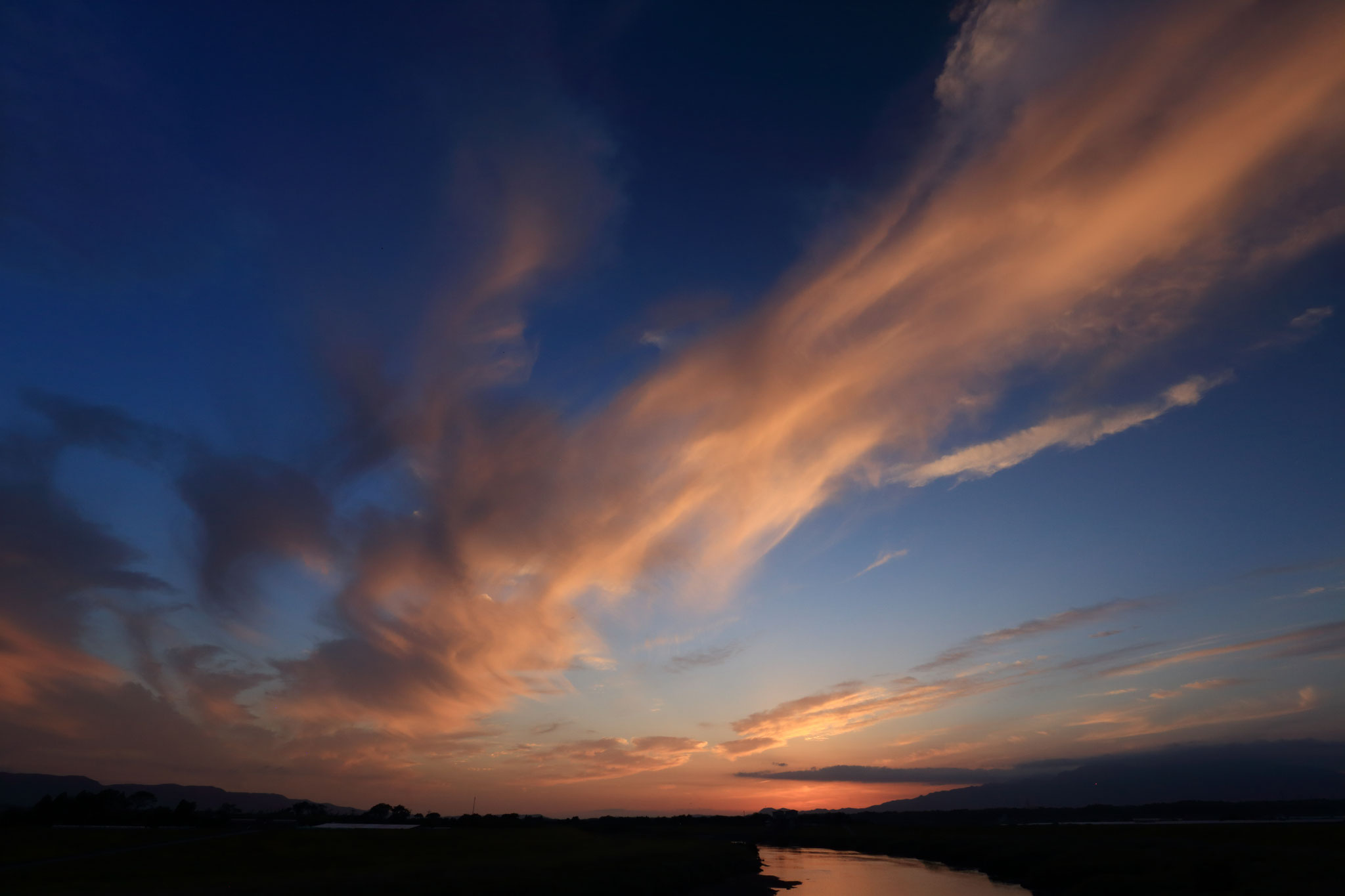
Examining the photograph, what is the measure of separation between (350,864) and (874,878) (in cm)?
7051

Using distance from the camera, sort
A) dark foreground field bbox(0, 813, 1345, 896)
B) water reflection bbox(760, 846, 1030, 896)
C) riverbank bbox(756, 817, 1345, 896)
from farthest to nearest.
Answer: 1. water reflection bbox(760, 846, 1030, 896)
2. riverbank bbox(756, 817, 1345, 896)
3. dark foreground field bbox(0, 813, 1345, 896)

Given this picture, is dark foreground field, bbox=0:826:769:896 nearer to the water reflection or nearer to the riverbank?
the water reflection

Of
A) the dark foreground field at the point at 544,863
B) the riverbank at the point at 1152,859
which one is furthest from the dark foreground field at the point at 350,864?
the riverbank at the point at 1152,859

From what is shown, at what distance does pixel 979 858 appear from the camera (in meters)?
112

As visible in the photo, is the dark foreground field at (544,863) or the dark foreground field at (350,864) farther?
the dark foreground field at (544,863)

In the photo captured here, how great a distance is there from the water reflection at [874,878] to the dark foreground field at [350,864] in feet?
33.1

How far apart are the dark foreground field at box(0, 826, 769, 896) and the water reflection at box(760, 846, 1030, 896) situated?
1010 centimetres

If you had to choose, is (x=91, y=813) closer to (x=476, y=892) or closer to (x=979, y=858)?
(x=476, y=892)

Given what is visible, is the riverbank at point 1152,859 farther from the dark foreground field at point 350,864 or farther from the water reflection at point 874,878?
the dark foreground field at point 350,864

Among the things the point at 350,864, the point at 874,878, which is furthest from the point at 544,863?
the point at 874,878

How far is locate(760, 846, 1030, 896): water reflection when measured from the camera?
8188 centimetres

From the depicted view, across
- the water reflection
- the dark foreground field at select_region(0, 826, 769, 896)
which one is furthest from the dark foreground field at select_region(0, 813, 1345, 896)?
the water reflection

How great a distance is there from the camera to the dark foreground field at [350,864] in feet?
184

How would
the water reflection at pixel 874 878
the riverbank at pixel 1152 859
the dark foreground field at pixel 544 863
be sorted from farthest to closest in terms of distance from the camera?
the water reflection at pixel 874 878, the riverbank at pixel 1152 859, the dark foreground field at pixel 544 863
